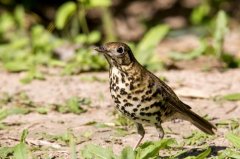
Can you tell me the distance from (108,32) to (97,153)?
186 inches

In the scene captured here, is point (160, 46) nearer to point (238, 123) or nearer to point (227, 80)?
point (227, 80)

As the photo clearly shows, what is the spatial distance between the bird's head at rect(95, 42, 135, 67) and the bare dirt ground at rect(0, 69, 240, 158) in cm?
75

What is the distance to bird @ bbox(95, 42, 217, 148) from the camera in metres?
5.48

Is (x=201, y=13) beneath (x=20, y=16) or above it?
above

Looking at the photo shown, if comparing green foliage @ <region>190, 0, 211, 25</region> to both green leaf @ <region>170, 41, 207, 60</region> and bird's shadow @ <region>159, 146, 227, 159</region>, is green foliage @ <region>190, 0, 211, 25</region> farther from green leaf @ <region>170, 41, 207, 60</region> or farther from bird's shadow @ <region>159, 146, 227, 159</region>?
bird's shadow @ <region>159, 146, 227, 159</region>

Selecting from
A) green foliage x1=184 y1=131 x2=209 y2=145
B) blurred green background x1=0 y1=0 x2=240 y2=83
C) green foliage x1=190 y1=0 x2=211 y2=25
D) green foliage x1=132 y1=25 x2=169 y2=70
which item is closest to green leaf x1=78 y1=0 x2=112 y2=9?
blurred green background x1=0 y1=0 x2=240 y2=83

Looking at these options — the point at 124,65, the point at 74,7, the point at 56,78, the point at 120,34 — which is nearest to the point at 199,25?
the point at 120,34

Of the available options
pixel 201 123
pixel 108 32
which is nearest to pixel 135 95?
pixel 201 123

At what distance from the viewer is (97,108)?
738 centimetres

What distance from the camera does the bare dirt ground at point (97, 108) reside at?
624 centimetres

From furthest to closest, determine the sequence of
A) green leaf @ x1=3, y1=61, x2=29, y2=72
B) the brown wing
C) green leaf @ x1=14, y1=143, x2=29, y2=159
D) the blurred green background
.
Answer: the blurred green background < green leaf @ x1=3, y1=61, x2=29, y2=72 < the brown wing < green leaf @ x1=14, y1=143, x2=29, y2=159

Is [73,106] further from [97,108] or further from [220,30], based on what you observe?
[220,30]

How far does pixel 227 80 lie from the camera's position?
822 centimetres

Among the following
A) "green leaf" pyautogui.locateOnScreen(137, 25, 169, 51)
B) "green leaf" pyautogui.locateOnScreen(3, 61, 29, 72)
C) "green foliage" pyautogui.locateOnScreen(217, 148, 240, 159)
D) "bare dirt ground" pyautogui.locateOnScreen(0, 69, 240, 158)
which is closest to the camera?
"green foliage" pyautogui.locateOnScreen(217, 148, 240, 159)
